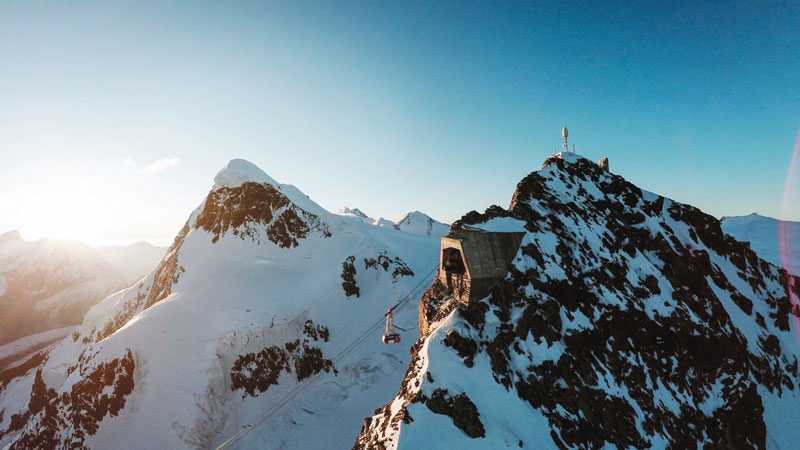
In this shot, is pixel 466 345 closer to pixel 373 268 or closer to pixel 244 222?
pixel 373 268

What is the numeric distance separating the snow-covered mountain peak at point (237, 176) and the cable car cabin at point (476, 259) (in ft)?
150

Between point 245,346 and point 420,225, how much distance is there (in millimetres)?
116089

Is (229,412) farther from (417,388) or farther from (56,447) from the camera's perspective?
(417,388)

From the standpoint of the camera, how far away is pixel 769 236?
291 ft

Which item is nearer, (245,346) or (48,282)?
(245,346)

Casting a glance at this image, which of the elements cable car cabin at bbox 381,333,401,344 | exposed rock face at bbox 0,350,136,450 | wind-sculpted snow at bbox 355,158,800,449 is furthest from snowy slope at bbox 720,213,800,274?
exposed rock face at bbox 0,350,136,450

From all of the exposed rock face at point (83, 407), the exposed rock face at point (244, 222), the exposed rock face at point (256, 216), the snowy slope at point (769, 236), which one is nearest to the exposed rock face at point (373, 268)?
the exposed rock face at point (244, 222)

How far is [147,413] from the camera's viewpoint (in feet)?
98.9

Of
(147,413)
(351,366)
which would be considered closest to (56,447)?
(147,413)

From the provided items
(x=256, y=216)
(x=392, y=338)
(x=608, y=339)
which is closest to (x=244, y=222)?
(x=256, y=216)

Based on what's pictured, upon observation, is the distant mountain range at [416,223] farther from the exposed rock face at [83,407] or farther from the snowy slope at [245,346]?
the exposed rock face at [83,407]

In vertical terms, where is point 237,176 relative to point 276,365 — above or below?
above

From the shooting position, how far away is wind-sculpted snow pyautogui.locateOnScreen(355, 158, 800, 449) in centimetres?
1596

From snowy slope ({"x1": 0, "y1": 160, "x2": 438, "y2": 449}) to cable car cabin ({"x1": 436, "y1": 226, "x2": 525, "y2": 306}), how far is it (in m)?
17.5
